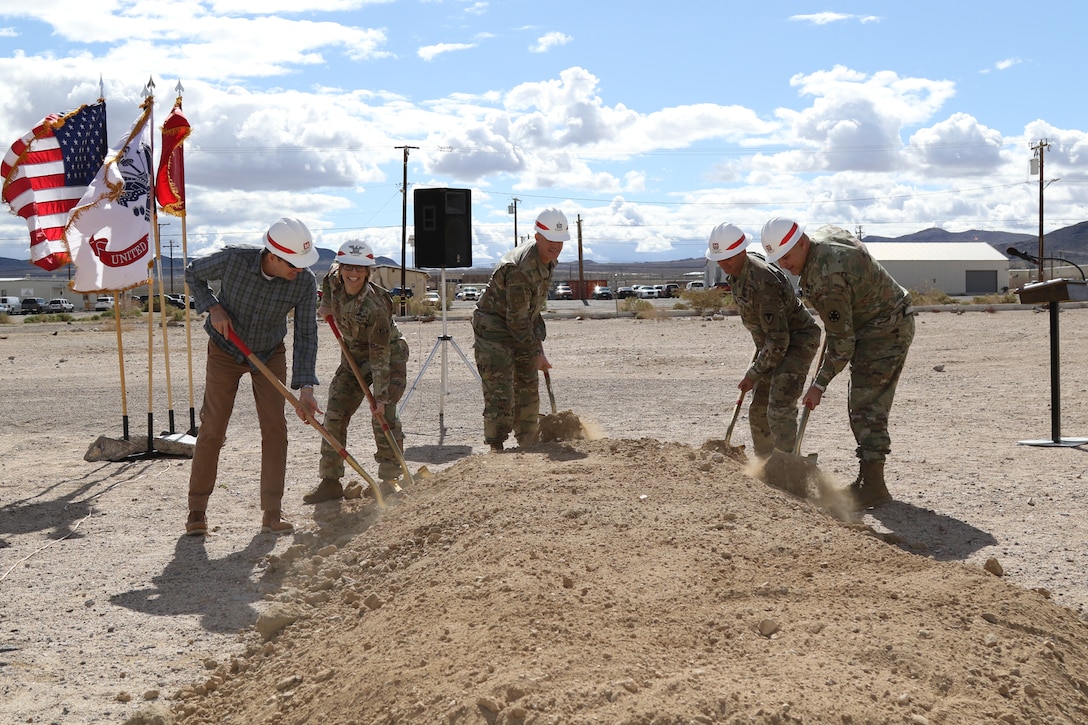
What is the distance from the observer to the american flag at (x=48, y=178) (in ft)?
28.6

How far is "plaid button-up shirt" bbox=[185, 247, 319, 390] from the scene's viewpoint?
632cm

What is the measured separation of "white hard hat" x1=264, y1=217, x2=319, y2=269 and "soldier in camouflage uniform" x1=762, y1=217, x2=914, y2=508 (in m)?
2.81

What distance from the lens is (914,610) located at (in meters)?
3.69

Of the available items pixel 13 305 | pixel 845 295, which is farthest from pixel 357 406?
pixel 13 305

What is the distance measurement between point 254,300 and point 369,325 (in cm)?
94

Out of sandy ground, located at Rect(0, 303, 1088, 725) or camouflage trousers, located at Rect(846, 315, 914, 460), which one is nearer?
sandy ground, located at Rect(0, 303, 1088, 725)

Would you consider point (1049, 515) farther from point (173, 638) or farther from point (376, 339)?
point (173, 638)

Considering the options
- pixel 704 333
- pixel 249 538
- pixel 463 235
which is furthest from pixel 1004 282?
pixel 249 538

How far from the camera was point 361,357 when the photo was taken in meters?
7.33

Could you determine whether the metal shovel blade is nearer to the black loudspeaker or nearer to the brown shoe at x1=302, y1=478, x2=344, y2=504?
the brown shoe at x1=302, y1=478, x2=344, y2=504

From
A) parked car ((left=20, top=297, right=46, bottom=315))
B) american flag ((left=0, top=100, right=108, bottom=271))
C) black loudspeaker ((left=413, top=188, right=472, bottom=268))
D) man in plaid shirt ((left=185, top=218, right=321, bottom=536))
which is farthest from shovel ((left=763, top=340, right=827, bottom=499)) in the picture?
parked car ((left=20, top=297, right=46, bottom=315))

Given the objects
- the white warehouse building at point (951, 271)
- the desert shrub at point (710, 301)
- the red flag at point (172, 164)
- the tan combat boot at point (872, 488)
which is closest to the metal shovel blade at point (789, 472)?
the tan combat boot at point (872, 488)

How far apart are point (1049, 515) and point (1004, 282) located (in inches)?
3151

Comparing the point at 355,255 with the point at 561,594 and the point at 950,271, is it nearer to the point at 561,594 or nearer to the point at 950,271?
the point at 561,594
